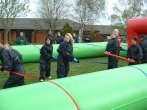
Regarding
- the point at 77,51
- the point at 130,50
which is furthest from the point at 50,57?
the point at 77,51

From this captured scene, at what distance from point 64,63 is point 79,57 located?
22.8 feet

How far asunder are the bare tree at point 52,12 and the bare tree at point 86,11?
9.23ft

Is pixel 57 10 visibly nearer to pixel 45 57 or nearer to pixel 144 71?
pixel 45 57

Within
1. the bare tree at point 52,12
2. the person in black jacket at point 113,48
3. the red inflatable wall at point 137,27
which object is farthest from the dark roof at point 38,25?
the person in black jacket at point 113,48

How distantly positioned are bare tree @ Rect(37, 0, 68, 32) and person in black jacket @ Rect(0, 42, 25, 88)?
115ft

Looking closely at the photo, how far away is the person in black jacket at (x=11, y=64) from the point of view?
6.91 metres

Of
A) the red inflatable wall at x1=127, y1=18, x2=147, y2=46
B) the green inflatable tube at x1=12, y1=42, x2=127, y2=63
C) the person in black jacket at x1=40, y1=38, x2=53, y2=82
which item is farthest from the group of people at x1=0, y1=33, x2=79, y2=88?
the red inflatable wall at x1=127, y1=18, x2=147, y2=46

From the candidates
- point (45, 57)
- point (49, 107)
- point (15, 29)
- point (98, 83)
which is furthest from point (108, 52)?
point (15, 29)

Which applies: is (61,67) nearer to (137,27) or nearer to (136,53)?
(136,53)

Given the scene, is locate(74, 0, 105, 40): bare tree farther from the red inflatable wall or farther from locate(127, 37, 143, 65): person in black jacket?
locate(127, 37, 143, 65): person in black jacket

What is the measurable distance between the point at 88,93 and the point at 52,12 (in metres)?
38.9

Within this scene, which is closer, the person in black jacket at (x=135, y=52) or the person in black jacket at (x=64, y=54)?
the person in black jacket at (x=64, y=54)

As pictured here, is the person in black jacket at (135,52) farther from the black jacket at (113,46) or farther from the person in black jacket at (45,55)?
the person in black jacket at (45,55)

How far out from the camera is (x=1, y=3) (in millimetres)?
32844
